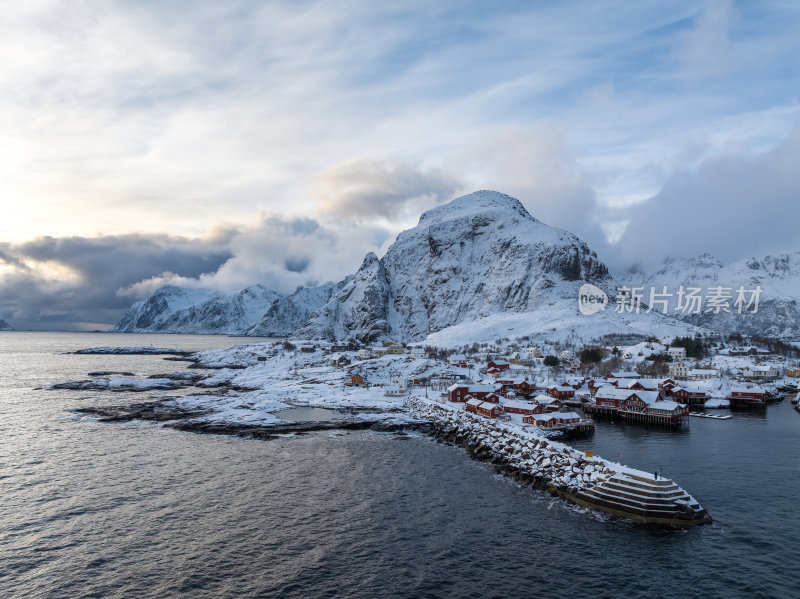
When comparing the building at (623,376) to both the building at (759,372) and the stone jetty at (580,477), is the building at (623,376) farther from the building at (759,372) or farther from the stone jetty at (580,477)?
the stone jetty at (580,477)

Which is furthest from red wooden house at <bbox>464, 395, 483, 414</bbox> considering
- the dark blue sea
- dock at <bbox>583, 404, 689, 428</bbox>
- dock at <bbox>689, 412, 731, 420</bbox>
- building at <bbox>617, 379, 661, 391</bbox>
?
dock at <bbox>689, 412, 731, 420</bbox>

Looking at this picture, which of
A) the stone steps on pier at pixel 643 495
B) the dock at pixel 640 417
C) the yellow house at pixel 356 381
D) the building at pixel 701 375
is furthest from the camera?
the building at pixel 701 375

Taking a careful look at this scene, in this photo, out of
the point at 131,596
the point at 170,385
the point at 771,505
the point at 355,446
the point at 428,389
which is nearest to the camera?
the point at 131,596

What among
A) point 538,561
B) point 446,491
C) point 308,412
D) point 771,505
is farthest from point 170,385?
point 771,505

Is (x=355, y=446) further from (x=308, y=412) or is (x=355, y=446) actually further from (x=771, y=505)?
(x=771, y=505)

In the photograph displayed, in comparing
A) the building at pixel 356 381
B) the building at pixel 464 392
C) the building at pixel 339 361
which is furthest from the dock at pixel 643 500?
the building at pixel 339 361

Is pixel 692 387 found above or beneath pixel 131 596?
above
